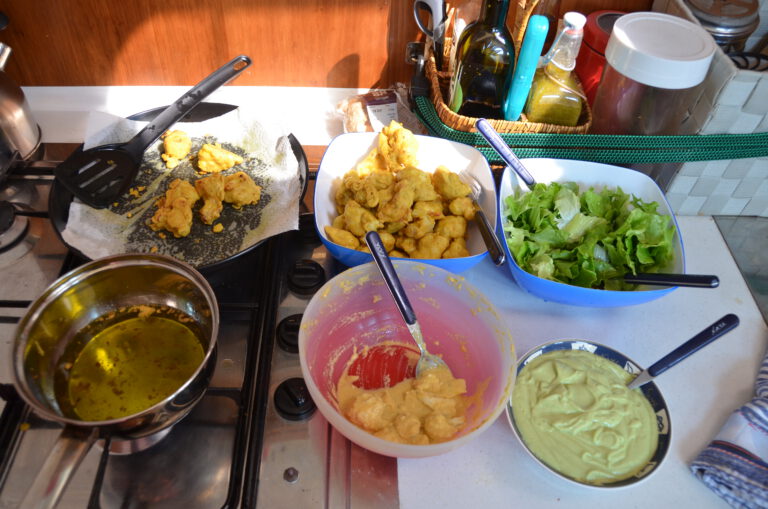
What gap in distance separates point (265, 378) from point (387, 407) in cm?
22

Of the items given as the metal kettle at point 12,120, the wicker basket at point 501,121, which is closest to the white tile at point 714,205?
the wicker basket at point 501,121

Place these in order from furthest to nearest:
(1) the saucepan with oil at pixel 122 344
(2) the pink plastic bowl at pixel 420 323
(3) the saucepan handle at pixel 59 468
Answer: (2) the pink plastic bowl at pixel 420 323 → (1) the saucepan with oil at pixel 122 344 → (3) the saucepan handle at pixel 59 468

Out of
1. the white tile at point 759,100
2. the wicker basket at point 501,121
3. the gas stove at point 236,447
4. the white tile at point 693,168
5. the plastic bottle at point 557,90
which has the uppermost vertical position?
the white tile at point 759,100

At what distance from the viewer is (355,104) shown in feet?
4.68

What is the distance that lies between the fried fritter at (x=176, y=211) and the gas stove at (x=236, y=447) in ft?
0.48

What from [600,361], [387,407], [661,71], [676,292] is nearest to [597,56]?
[661,71]

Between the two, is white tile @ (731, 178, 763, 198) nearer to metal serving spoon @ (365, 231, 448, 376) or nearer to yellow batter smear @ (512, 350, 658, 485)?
yellow batter smear @ (512, 350, 658, 485)

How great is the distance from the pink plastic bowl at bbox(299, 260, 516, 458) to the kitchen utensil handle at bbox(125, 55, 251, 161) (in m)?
0.57

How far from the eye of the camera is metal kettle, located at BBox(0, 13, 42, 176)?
1.19 metres

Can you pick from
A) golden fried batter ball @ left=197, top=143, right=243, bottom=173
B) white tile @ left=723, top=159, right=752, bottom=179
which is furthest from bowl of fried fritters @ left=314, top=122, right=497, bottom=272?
white tile @ left=723, top=159, right=752, bottom=179

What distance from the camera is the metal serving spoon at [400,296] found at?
2.91 ft

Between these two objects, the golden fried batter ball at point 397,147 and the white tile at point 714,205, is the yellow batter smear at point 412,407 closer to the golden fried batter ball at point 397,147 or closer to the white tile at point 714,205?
the golden fried batter ball at point 397,147

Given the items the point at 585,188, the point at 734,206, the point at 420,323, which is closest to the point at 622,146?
the point at 585,188

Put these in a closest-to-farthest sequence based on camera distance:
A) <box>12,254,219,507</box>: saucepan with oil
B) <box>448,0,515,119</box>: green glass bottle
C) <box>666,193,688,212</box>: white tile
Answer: <box>12,254,219,507</box>: saucepan with oil, <box>448,0,515,119</box>: green glass bottle, <box>666,193,688,212</box>: white tile
